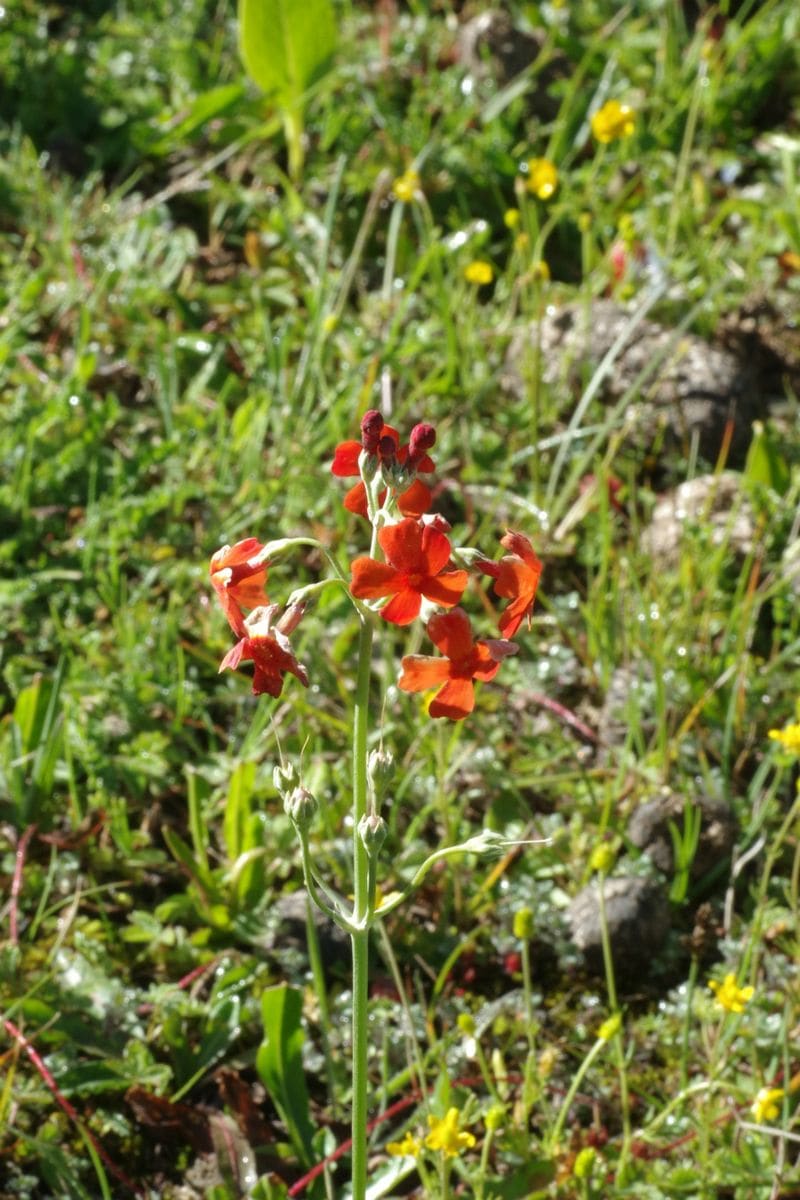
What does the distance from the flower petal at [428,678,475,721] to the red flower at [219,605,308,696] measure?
148 mm

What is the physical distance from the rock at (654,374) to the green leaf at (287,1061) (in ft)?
6.04

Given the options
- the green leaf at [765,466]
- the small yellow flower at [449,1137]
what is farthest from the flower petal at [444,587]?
the green leaf at [765,466]

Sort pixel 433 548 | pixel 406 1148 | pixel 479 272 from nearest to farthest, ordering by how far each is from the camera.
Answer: pixel 433 548
pixel 406 1148
pixel 479 272

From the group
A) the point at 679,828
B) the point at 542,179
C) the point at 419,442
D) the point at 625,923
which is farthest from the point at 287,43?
the point at 419,442

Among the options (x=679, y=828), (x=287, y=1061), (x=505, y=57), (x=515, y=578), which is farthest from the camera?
(x=505, y=57)

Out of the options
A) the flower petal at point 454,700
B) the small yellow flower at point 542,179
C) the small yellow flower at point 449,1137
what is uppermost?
the small yellow flower at point 542,179

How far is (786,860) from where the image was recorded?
106 inches

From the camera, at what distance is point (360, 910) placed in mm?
1665

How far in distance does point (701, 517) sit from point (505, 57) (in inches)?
84.0

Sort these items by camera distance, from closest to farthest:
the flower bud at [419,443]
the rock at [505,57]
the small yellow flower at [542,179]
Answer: the flower bud at [419,443] → the small yellow flower at [542,179] → the rock at [505,57]

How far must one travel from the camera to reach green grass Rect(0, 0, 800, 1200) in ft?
7.50

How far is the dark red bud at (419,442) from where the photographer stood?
1545 millimetres

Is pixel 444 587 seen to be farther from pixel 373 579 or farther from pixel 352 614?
pixel 352 614

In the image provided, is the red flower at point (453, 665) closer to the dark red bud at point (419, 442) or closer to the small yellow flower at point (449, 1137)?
the dark red bud at point (419, 442)
